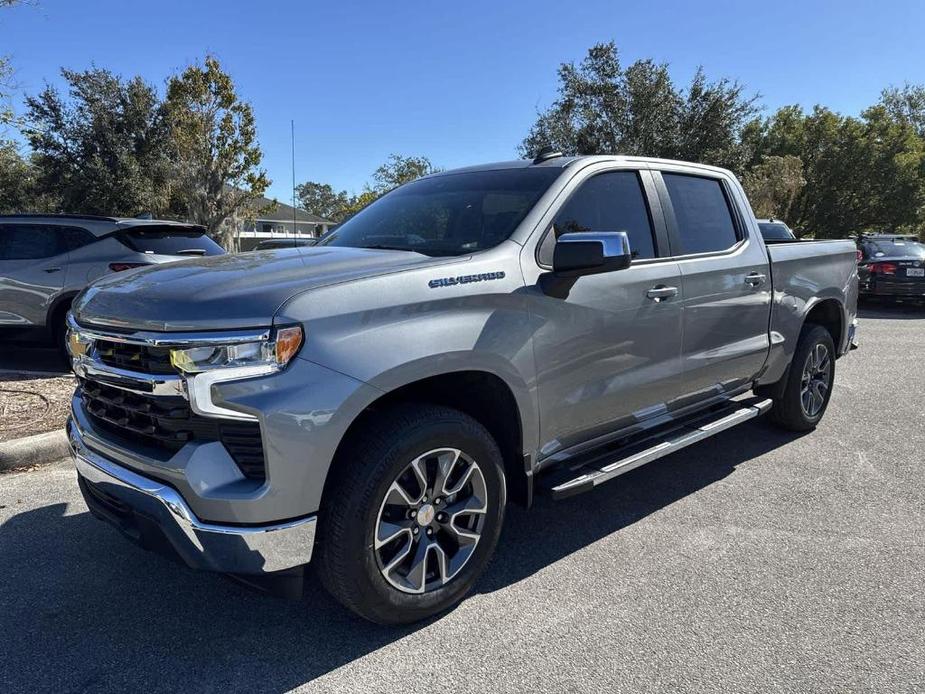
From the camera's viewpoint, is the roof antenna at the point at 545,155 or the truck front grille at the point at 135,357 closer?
the truck front grille at the point at 135,357

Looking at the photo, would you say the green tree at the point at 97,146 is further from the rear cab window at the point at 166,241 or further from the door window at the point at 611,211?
the door window at the point at 611,211

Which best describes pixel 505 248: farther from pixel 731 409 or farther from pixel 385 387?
pixel 731 409

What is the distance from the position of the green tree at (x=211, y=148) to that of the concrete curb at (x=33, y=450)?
19.8 meters

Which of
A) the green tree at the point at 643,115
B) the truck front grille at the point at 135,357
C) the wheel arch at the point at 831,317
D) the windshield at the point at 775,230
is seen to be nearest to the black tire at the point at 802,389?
the wheel arch at the point at 831,317

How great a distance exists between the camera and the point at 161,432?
2379 mm

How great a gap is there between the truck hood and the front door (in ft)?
2.13

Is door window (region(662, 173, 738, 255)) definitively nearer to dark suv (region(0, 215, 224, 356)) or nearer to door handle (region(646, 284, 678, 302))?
door handle (region(646, 284, 678, 302))

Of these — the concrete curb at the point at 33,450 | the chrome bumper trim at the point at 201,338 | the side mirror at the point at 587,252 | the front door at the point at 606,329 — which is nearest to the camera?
the chrome bumper trim at the point at 201,338

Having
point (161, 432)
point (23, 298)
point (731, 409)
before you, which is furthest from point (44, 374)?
point (731, 409)

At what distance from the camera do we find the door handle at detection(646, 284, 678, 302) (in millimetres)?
3465

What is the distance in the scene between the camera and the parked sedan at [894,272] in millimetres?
12984

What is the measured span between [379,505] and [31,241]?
6.97m

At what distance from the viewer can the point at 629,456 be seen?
11.1 ft

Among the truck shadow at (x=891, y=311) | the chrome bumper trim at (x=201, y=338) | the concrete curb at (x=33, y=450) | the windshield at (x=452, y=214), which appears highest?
the windshield at (x=452, y=214)
